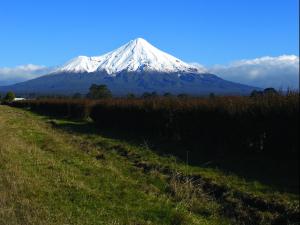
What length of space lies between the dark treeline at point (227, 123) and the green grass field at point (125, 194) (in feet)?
8.51

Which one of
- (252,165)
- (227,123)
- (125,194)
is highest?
(227,123)

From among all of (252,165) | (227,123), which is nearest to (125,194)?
(252,165)

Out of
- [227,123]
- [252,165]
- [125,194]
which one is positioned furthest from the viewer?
[227,123]

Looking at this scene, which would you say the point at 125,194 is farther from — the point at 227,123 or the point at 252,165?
the point at 227,123

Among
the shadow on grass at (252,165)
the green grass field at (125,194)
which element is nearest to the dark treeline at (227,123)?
the shadow on grass at (252,165)

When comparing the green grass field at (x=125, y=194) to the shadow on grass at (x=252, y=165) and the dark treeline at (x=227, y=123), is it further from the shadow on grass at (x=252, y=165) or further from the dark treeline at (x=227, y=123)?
the dark treeline at (x=227, y=123)

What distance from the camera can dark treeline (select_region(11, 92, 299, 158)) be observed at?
18.5 meters

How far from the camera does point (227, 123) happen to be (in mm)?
22016

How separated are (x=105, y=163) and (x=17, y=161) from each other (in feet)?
12.0

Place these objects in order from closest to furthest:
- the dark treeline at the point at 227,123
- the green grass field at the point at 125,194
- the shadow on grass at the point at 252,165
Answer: the green grass field at the point at 125,194, the shadow on grass at the point at 252,165, the dark treeline at the point at 227,123

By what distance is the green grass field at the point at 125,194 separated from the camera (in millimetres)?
10336

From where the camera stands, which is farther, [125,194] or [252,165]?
[252,165]

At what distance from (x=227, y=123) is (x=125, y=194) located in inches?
397

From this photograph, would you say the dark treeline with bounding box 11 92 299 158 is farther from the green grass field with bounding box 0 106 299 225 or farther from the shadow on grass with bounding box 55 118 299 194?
the green grass field with bounding box 0 106 299 225
